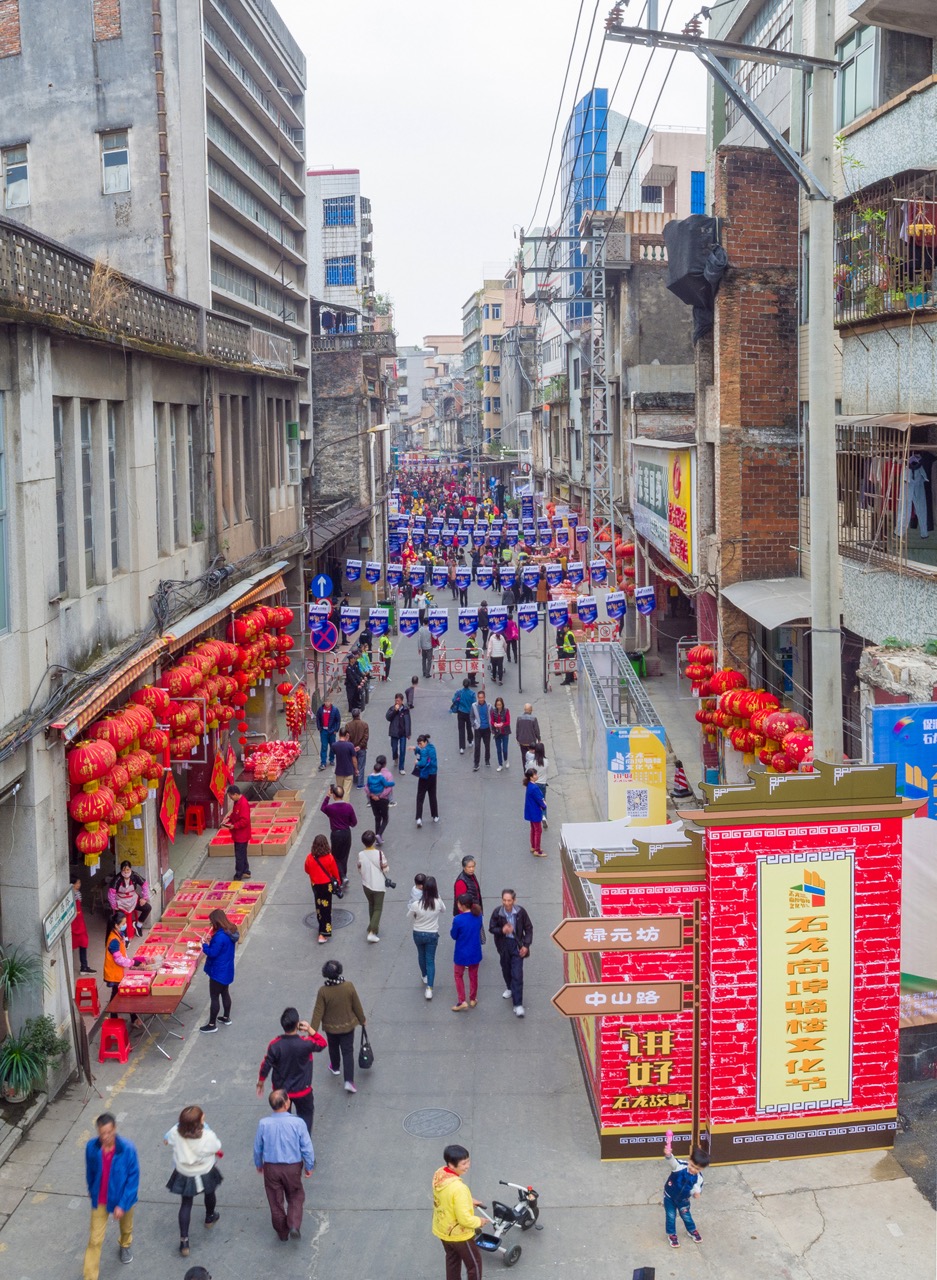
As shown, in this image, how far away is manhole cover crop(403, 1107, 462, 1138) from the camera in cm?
1065

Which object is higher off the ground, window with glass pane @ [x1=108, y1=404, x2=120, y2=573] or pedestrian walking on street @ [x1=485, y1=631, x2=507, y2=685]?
window with glass pane @ [x1=108, y1=404, x2=120, y2=573]

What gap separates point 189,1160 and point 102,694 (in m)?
5.26

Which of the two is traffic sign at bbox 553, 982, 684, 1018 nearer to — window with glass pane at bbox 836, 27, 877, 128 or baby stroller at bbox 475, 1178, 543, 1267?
baby stroller at bbox 475, 1178, 543, 1267

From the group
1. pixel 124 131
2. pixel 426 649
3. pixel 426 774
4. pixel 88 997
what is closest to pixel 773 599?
pixel 426 774

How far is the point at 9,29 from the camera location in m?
28.2

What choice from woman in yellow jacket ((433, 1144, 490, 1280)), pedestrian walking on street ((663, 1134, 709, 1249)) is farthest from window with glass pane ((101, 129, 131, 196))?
pedestrian walking on street ((663, 1134, 709, 1249))

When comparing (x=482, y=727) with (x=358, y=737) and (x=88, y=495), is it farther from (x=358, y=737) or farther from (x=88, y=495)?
(x=88, y=495)

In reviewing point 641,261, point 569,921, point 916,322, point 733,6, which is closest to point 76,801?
point 569,921

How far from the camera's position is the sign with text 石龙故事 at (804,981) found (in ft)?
31.7

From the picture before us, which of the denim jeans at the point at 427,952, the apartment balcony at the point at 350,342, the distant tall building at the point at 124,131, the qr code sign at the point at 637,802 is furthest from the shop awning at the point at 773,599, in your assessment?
the apartment balcony at the point at 350,342

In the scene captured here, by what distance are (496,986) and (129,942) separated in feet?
14.3

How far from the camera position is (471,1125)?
1074 centimetres

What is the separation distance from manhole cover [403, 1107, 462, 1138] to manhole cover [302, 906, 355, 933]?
4.77 metres

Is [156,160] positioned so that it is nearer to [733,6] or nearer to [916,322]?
[733,6]
